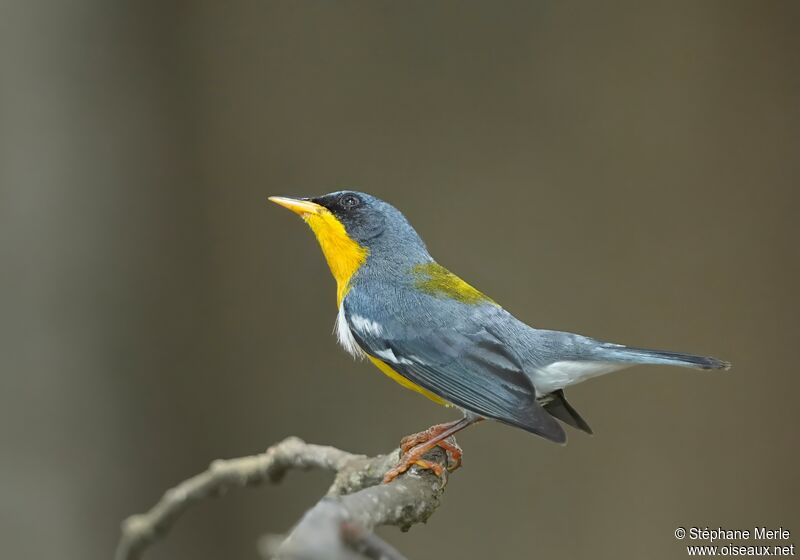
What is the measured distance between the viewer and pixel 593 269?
5234mm

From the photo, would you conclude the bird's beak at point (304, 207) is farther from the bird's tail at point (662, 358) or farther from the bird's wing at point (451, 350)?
the bird's tail at point (662, 358)

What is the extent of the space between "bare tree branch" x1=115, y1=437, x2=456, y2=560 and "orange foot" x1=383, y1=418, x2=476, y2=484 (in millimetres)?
31

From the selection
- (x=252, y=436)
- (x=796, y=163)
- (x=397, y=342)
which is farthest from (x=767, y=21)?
(x=252, y=436)

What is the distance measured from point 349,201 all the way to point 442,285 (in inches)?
20.7

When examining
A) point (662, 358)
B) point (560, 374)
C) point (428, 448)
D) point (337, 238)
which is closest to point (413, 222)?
point (337, 238)

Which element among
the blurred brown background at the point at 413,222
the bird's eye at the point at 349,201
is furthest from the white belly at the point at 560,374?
the blurred brown background at the point at 413,222

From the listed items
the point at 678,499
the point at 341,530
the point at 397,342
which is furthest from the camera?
the point at 678,499

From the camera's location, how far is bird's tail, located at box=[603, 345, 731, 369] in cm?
267

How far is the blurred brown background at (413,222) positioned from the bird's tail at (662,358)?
2.13 metres

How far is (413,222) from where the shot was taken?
5.27 m

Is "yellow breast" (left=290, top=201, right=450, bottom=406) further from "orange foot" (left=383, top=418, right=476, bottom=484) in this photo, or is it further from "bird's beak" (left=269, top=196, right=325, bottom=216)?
"orange foot" (left=383, top=418, right=476, bottom=484)

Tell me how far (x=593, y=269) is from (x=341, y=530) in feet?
12.9

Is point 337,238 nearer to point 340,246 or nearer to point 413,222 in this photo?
point 340,246

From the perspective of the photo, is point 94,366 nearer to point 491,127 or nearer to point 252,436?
point 252,436
